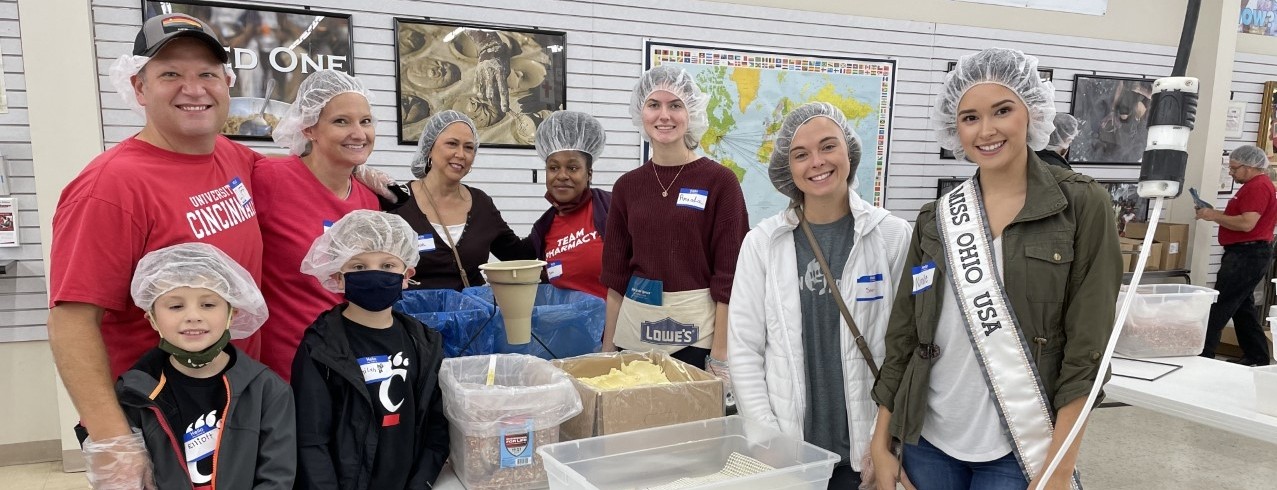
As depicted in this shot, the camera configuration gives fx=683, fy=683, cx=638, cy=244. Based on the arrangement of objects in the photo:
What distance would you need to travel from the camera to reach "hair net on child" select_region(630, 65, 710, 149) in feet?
8.78

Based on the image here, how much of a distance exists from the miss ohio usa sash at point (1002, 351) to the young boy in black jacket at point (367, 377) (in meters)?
1.28

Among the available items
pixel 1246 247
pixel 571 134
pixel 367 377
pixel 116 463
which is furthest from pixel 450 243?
pixel 1246 247

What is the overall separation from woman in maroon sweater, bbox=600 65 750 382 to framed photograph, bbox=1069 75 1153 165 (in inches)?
200

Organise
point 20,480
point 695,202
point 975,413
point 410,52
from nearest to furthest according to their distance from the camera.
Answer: point 975,413
point 695,202
point 20,480
point 410,52

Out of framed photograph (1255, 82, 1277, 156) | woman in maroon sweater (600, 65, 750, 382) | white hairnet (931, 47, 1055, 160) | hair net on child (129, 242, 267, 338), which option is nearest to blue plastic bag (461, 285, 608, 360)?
woman in maroon sweater (600, 65, 750, 382)

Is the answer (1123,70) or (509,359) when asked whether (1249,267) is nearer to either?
(1123,70)

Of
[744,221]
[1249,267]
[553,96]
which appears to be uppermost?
[553,96]

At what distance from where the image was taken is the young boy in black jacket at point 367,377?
158 cm

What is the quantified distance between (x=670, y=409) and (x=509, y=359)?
1.56 ft

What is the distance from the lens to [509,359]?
1.90m

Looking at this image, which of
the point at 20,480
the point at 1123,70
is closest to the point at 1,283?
the point at 20,480

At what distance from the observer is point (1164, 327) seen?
9.33 ft

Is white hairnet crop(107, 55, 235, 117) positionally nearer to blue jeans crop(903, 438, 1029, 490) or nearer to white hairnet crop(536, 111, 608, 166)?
white hairnet crop(536, 111, 608, 166)

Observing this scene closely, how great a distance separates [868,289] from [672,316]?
0.88 m
